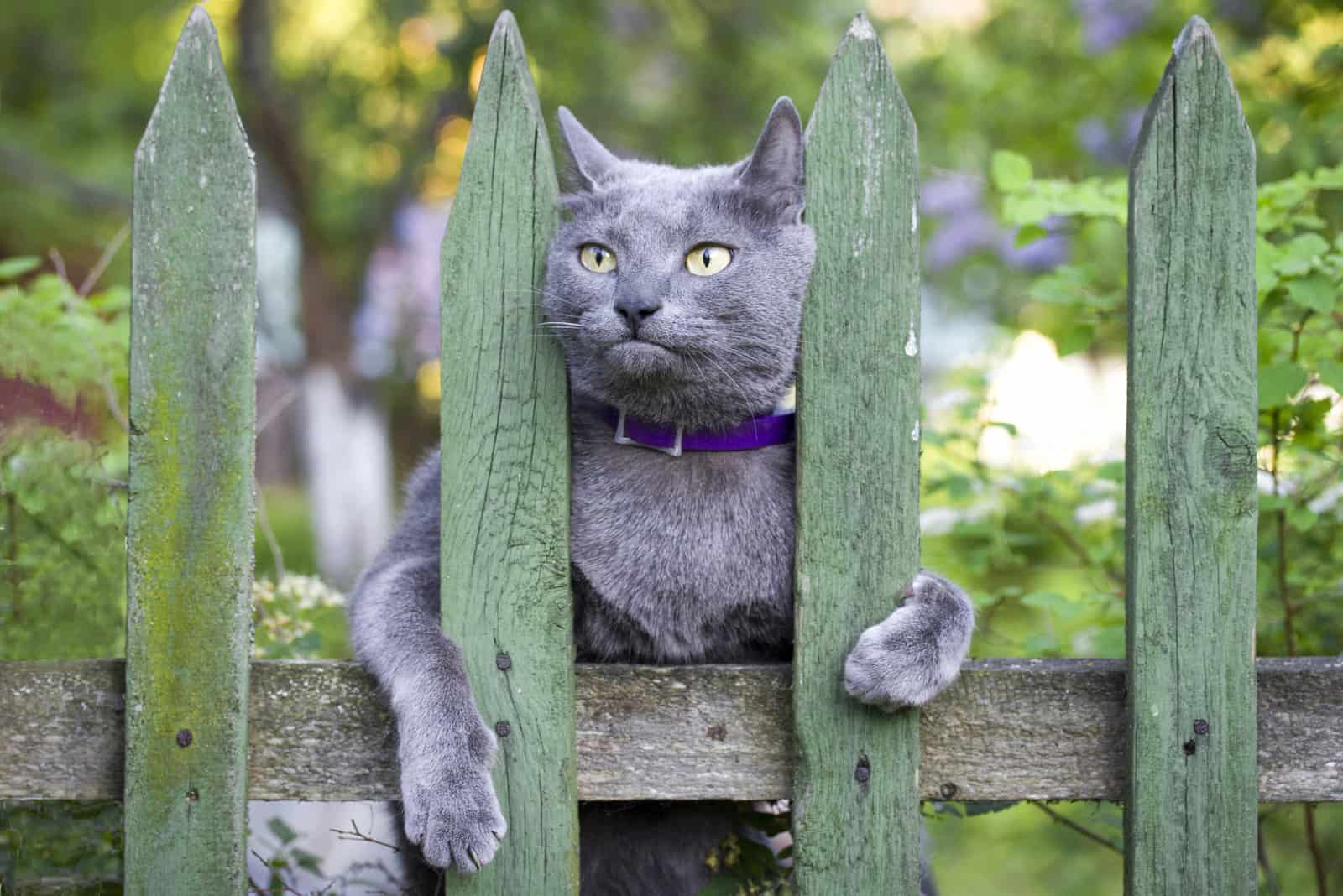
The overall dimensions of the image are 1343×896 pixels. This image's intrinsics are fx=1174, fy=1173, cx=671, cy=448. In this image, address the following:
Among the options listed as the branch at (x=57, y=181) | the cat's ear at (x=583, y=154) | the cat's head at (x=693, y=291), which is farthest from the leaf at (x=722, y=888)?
the branch at (x=57, y=181)

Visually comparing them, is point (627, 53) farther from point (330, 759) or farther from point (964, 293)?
point (330, 759)

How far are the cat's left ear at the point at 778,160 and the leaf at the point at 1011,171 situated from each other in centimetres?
52

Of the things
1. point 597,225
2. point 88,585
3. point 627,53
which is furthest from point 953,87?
point 88,585

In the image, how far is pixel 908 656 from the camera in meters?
1.55

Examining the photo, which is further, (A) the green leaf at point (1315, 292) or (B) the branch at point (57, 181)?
(B) the branch at point (57, 181)

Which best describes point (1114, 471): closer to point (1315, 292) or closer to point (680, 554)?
point (1315, 292)

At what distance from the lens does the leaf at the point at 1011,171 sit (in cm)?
210

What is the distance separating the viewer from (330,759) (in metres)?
1.63

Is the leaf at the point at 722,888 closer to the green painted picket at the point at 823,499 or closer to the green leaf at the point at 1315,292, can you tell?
the green painted picket at the point at 823,499

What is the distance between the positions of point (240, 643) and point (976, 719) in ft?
3.31

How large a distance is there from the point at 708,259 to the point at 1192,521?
760 millimetres

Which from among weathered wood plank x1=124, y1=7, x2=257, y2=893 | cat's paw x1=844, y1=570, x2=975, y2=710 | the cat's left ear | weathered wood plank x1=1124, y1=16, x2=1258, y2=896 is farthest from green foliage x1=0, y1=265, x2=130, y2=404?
weathered wood plank x1=1124, y1=16, x2=1258, y2=896

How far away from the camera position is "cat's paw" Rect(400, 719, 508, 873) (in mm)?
1528

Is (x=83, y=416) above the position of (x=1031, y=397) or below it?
below
